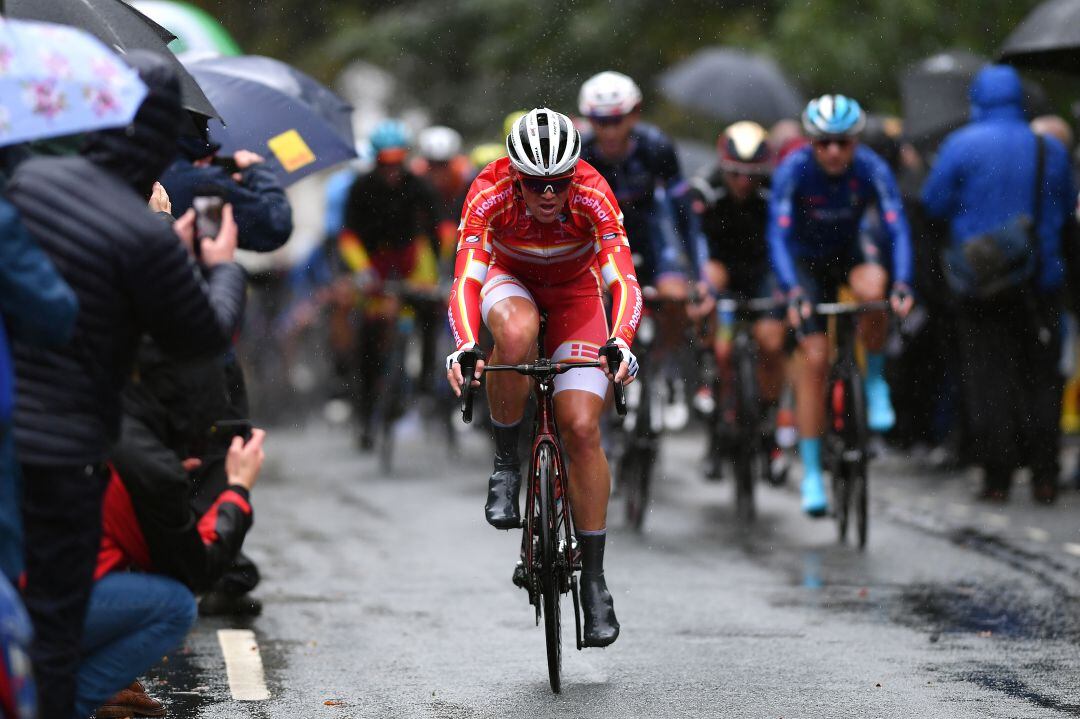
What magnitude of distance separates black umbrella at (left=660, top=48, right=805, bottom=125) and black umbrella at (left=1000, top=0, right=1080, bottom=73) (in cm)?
572

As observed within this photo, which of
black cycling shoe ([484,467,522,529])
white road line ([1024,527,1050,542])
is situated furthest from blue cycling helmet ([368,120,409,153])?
black cycling shoe ([484,467,522,529])

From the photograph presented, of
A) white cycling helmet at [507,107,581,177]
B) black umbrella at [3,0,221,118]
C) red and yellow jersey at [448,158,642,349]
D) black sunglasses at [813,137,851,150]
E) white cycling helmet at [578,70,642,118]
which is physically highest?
white cycling helmet at [578,70,642,118]

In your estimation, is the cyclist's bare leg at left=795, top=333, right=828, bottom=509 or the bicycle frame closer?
the bicycle frame

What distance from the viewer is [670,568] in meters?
10.3

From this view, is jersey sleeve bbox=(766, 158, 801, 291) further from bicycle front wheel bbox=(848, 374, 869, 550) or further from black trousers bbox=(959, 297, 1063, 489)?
black trousers bbox=(959, 297, 1063, 489)

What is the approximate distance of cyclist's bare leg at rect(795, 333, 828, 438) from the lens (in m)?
11.5

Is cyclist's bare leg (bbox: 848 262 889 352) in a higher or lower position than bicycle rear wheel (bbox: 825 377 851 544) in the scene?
higher

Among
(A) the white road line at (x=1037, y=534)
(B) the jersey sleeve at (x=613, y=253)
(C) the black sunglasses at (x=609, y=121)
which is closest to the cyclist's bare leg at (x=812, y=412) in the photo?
(A) the white road line at (x=1037, y=534)

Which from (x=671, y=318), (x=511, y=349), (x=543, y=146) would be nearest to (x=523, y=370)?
(x=511, y=349)

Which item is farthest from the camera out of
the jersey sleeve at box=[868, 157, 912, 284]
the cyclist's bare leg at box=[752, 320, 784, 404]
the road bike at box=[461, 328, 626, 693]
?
the cyclist's bare leg at box=[752, 320, 784, 404]

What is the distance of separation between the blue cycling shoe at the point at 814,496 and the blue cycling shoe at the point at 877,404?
47cm

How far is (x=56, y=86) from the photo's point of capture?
450 centimetres

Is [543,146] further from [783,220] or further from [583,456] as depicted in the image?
[783,220]

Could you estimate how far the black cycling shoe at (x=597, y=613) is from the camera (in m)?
7.32
